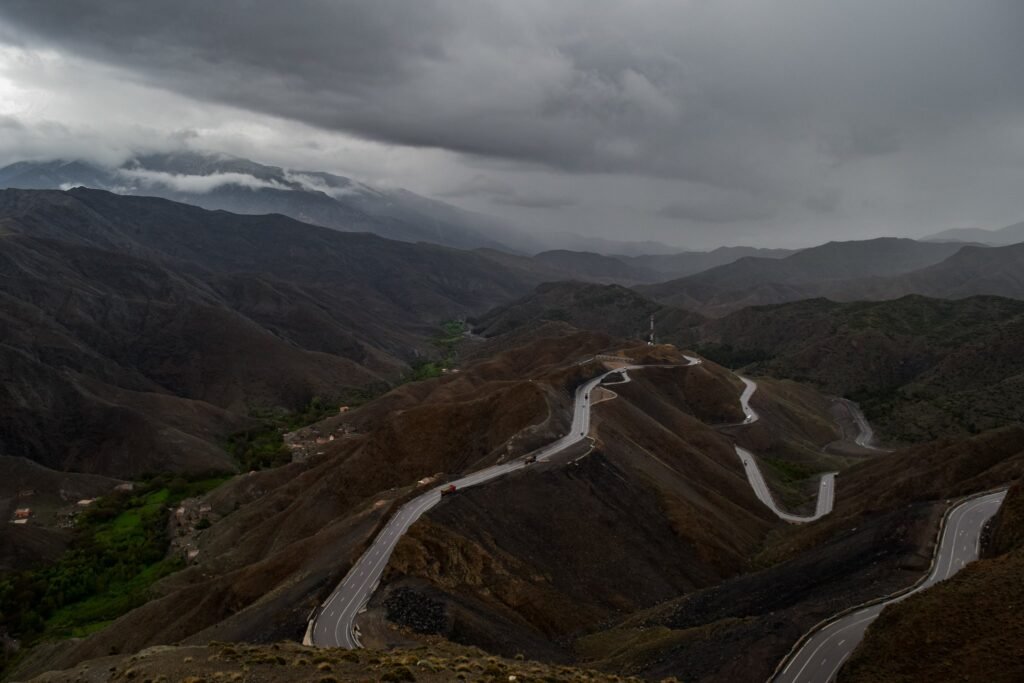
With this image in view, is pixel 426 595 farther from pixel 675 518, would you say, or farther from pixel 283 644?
pixel 675 518

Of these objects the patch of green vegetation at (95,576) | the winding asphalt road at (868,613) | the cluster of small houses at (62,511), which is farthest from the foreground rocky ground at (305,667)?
the cluster of small houses at (62,511)

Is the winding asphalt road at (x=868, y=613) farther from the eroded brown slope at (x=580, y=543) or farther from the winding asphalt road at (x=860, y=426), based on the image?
the winding asphalt road at (x=860, y=426)

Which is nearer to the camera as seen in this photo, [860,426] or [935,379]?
[860,426]

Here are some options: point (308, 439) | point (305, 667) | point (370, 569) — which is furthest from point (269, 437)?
point (305, 667)

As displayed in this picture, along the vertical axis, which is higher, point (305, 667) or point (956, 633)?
point (956, 633)

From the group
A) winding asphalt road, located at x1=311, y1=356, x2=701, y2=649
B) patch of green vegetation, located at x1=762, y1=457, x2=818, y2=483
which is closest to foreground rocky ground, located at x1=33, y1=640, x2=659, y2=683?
winding asphalt road, located at x1=311, y1=356, x2=701, y2=649

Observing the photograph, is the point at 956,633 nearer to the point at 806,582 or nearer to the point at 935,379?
the point at 806,582

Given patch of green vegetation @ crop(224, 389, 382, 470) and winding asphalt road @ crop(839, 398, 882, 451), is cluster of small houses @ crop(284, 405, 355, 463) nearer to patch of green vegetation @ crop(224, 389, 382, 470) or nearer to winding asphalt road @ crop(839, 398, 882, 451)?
patch of green vegetation @ crop(224, 389, 382, 470)
